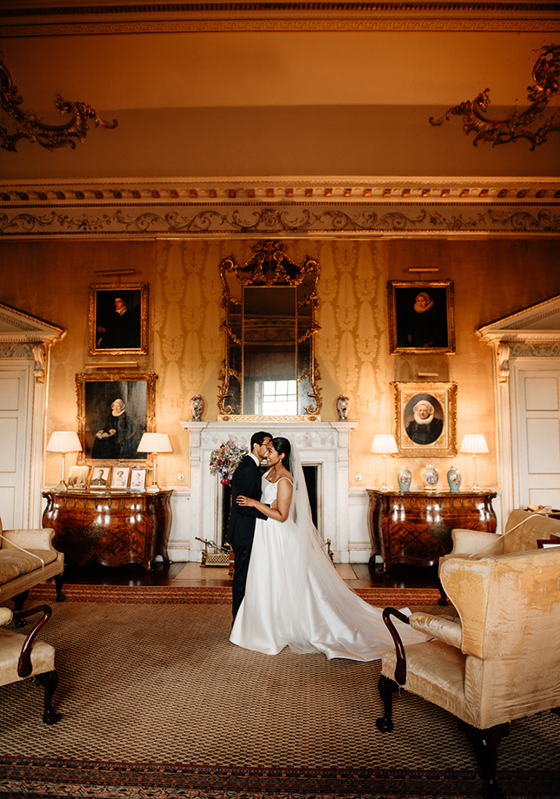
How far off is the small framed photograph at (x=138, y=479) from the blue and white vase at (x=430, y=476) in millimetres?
3848

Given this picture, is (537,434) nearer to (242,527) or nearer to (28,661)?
(242,527)

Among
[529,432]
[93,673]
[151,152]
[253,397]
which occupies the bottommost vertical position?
[93,673]

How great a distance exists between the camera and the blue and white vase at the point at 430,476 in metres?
6.43

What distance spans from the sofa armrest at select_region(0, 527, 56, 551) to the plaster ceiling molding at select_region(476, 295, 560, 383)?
6.07m

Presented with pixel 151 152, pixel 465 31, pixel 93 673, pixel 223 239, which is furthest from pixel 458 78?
pixel 93 673

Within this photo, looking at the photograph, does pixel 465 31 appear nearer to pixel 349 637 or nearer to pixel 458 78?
pixel 458 78

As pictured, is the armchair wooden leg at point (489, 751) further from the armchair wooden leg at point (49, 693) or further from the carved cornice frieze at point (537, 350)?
the carved cornice frieze at point (537, 350)

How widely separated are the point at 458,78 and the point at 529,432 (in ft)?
16.1

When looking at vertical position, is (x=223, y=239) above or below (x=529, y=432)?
above

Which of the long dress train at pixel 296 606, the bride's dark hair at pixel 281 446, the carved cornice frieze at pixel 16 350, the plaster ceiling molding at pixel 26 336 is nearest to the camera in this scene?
the long dress train at pixel 296 606

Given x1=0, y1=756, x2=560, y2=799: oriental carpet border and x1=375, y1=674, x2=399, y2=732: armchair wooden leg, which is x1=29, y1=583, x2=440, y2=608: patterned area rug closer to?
x1=375, y1=674, x2=399, y2=732: armchair wooden leg

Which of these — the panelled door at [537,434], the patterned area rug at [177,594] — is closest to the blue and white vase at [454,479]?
the panelled door at [537,434]

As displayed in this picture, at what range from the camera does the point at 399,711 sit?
2.83 m

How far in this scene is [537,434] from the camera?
6.77 metres
